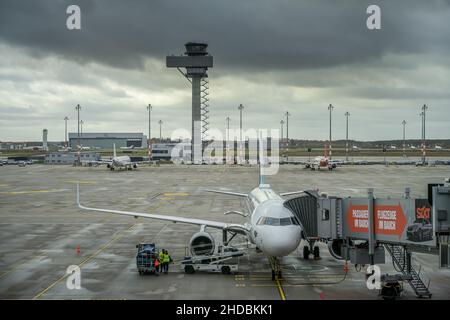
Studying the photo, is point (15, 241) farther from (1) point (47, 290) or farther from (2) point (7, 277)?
(1) point (47, 290)

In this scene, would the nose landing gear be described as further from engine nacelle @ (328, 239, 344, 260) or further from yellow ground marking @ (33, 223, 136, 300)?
yellow ground marking @ (33, 223, 136, 300)

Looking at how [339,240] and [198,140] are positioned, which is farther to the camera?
[198,140]

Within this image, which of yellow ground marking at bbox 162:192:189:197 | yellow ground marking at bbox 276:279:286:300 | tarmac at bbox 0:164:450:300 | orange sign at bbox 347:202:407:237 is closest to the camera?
orange sign at bbox 347:202:407:237

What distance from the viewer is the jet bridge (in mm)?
23625

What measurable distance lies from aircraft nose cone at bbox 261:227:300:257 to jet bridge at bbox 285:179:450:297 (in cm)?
338

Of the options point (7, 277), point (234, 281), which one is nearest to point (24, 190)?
point (7, 277)

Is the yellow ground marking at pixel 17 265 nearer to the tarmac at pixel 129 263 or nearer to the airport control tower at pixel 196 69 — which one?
the tarmac at pixel 129 263

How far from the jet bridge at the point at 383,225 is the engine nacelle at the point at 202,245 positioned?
6313 millimetres

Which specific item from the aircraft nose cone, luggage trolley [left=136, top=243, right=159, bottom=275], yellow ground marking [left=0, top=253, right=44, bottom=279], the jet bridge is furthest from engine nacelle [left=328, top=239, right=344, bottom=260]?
yellow ground marking [left=0, top=253, right=44, bottom=279]

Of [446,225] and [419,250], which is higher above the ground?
[446,225]

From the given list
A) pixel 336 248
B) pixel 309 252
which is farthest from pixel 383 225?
pixel 309 252

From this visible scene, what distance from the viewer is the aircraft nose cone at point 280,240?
92.7 ft

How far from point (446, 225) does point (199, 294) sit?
43.6ft

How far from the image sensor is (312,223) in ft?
107
